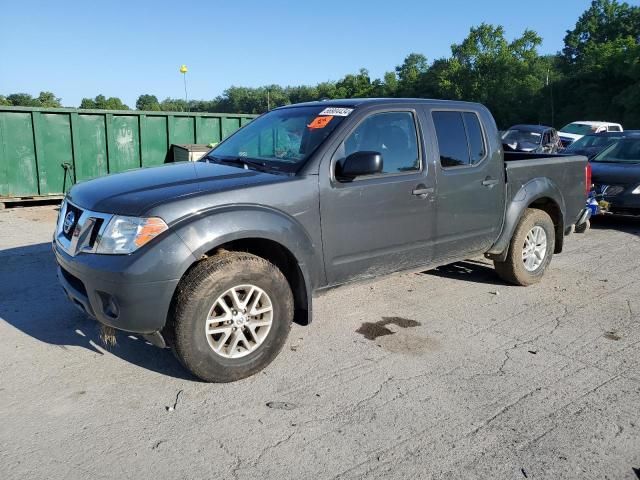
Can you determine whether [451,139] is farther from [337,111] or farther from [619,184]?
[619,184]

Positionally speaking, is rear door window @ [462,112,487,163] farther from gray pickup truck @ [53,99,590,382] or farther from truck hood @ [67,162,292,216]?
truck hood @ [67,162,292,216]

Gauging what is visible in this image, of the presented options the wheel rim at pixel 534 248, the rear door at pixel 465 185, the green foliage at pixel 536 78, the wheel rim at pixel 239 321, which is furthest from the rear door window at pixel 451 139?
the green foliage at pixel 536 78

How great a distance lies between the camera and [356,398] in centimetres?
341

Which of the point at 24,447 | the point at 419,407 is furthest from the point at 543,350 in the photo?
the point at 24,447

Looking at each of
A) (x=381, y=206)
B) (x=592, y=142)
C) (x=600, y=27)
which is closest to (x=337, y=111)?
(x=381, y=206)

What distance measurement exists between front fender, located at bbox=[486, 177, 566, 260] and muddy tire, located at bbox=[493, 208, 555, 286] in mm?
100

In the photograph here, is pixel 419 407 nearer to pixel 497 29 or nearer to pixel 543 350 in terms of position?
pixel 543 350

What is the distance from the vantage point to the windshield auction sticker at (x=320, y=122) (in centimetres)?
419

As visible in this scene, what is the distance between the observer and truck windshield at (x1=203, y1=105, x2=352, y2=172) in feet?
13.4

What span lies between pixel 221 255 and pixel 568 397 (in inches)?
93.2

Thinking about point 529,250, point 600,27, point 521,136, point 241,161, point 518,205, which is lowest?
point 529,250

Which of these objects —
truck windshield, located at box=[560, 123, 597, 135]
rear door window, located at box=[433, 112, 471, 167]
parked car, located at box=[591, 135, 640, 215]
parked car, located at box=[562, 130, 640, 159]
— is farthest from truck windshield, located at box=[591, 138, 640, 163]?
truck windshield, located at box=[560, 123, 597, 135]

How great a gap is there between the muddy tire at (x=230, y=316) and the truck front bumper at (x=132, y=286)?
13 centimetres

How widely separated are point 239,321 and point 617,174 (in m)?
8.04
